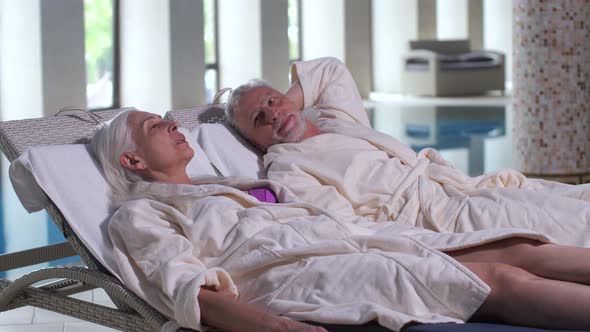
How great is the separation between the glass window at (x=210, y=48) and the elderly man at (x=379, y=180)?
319 inches

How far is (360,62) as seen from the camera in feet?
43.6

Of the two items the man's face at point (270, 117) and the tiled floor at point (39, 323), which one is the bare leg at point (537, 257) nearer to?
the man's face at point (270, 117)

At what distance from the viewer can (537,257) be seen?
8.36ft

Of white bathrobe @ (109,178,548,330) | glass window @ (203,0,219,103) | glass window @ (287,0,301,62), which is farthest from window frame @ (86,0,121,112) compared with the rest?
white bathrobe @ (109,178,548,330)

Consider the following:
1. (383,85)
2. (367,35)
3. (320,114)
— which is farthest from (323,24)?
(320,114)

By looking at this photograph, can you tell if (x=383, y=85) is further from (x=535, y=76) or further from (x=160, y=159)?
(x=160, y=159)

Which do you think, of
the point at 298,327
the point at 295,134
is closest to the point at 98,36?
the point at 295,134

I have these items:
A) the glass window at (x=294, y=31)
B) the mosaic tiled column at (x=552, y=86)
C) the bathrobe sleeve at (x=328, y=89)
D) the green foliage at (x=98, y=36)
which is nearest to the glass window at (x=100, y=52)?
the green foliage at (x=98, y=36)

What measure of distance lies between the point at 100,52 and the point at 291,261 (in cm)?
820

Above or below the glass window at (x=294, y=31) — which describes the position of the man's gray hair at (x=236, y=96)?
below

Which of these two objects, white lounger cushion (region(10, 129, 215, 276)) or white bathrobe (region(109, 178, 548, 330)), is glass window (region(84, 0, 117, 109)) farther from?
white bathrobe (region(109, 178, 548, 330))

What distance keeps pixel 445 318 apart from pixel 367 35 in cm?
1115

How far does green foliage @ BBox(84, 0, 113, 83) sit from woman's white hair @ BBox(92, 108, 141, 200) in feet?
24.7

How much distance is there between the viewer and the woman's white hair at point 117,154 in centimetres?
296
